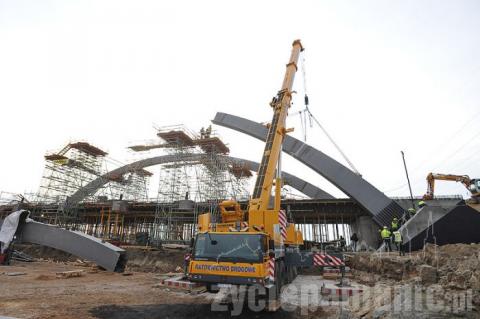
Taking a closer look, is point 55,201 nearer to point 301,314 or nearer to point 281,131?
point 281,131

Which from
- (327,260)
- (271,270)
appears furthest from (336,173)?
(271,270)

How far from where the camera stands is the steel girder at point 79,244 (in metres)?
17.1

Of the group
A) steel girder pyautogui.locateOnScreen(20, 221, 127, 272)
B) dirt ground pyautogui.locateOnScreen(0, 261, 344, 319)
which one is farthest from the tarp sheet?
dirt ground pyautogui.locateOnScreen(0, 261, 344, 319)

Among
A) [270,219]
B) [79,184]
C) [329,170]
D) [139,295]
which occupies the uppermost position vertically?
[329,170]

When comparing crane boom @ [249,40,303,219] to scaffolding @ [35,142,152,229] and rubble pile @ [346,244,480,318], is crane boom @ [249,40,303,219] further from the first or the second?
scaffolding @ [35,142,152,229]

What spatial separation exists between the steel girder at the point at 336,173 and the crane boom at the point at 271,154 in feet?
60.9

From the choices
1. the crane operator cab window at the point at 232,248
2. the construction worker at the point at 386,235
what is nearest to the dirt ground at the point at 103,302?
the crane operator cab window at the point at 232,248

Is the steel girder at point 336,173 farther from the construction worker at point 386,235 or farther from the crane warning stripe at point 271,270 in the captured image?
the crane warning stripe at point 271,270

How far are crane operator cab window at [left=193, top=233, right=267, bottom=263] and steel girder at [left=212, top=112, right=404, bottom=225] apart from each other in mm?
23634

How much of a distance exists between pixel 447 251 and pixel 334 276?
520cm

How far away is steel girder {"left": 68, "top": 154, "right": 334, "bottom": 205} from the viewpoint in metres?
32.4

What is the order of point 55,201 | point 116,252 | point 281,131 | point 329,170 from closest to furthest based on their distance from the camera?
point 281,131 < point 116,252 < point 329,170 < point 55,201

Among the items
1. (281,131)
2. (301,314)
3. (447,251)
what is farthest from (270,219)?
(447,251)

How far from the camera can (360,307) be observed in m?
6.80
